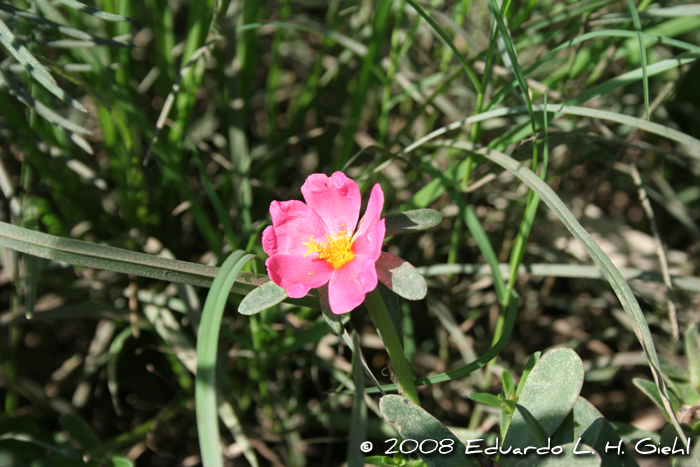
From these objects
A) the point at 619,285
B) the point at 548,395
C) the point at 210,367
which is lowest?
the point at 548,395

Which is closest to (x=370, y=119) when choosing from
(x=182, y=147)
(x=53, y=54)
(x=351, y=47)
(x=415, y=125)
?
(x=415, y=125)

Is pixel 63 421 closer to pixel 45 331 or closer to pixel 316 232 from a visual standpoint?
pixel 45 331

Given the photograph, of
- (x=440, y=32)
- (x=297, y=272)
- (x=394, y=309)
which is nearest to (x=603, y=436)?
(x=394, y=309)

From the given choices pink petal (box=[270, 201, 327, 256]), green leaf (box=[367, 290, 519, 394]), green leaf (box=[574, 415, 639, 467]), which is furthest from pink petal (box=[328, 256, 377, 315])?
green leaf (box=[574, 415, 639, 467])

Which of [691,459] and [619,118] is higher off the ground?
[619,118]

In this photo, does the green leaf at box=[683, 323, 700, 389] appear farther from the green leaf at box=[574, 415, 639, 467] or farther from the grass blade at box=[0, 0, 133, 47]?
the grass blade at box=[0, 0, 133, 47]

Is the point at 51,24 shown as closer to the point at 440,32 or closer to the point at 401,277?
the point at 440,32

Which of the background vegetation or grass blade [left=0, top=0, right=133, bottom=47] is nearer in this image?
grass blade [left=0, top=0, right=133, bottom=47]
